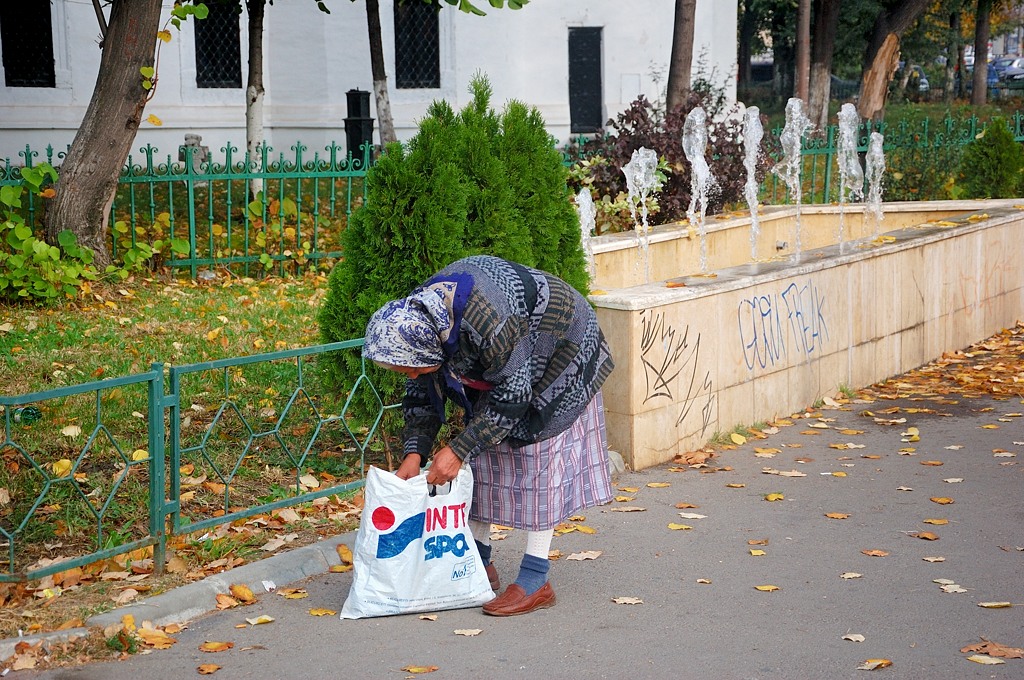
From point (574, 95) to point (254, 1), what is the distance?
960 centimetres

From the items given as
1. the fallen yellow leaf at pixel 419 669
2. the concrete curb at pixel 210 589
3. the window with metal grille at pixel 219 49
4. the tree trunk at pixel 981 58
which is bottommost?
the fallen yellow leaf at pixel 419 669

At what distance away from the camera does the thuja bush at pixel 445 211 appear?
238 inches

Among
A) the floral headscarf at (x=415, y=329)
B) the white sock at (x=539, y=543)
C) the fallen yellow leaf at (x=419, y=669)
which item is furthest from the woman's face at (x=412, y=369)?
the fallen yellow leaf at (x=419, y=669)

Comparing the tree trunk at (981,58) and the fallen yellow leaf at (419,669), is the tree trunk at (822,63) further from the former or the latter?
the fallen yellow leaf at (419,669)

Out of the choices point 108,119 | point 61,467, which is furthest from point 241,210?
point 61,467

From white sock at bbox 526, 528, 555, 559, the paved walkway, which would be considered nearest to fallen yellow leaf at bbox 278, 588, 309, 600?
the paved walkway

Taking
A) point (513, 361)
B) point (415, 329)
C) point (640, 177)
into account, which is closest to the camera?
point (415, 329)

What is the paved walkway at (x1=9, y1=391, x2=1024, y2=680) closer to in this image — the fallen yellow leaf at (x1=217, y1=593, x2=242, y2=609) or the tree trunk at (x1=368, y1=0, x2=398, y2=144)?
the fallen yellow leaf at (x1=217, y1=593, x2=242, y2=609)

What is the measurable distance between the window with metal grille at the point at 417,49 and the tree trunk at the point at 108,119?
10309mm

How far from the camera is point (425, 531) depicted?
4559 millimetres

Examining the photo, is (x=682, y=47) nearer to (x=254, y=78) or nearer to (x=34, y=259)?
(x=254, y=78)

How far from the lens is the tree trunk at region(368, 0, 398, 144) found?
17.6m

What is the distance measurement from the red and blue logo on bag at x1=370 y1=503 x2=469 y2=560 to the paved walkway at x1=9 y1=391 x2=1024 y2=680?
11.4 inches

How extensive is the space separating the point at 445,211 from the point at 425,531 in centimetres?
202
